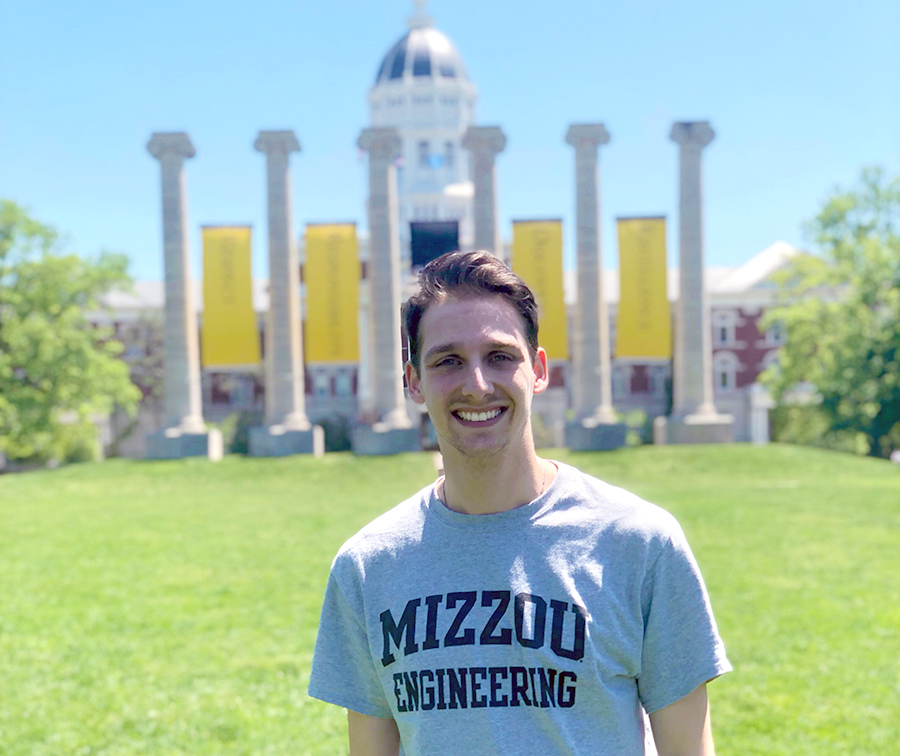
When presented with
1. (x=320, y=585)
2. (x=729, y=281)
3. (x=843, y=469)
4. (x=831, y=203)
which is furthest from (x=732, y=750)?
(x=729, y=281)

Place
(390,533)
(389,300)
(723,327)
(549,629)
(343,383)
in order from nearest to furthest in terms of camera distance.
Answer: (549,629) < (390,533) < (389,300) < (723,327) < (343,383)

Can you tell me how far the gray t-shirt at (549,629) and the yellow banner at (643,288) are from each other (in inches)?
1459

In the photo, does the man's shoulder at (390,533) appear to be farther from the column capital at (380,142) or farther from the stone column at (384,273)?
the column capital at (380,142)

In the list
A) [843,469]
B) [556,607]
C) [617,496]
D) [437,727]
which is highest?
[617,496]

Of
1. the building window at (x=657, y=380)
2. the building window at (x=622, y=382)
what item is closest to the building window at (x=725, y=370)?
the building window at (x=657, y=380)

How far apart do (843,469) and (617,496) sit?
32418 millimetres

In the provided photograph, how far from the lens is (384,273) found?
42156 mm

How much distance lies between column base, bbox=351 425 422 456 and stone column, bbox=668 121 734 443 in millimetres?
11552

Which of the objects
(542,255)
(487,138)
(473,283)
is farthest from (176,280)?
(473,283)

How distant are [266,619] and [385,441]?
2823 cm

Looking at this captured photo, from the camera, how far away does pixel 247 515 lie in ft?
72.6

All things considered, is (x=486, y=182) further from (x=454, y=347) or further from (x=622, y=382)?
(x=454, y=347)

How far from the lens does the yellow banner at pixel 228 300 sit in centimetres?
3919

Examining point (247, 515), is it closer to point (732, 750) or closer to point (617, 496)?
point (732, 750)
